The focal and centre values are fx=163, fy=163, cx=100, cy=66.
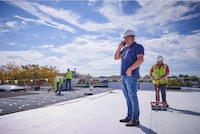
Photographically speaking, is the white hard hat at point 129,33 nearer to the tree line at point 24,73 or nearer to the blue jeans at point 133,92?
the blue jeans at point 133,92

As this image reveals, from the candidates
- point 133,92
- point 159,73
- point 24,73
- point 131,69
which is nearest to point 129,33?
point 131,69

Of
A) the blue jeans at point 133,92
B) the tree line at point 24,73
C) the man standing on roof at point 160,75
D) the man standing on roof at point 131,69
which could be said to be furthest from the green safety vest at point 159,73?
the tree line at point 24,73

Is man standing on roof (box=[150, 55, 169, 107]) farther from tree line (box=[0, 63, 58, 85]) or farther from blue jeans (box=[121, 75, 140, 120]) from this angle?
tree line (box=[0, 63, 58, 85])

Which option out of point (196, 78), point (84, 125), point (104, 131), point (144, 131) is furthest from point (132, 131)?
point (196, 78)

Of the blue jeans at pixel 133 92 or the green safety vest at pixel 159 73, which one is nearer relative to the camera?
the blue jeans at pixel 133 92

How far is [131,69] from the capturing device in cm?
264

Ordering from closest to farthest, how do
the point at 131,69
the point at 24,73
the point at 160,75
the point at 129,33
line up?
the point at 131,69 < the point at 129,33 < the point at 160,75 < the point at 24,73

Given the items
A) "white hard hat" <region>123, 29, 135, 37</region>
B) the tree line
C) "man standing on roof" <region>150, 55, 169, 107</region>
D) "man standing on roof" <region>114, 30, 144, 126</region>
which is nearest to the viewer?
"man standing on roof" <region>114, 30, 144, 126</region>

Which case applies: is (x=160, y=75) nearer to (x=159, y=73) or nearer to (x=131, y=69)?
(x=159, y=73)

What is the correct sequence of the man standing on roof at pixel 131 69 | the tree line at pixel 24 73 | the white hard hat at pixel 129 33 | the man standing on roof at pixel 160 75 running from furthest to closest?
the tree line at pixel 24 73
the man standing on roof at pixel 160 75
the white hard hat at pixel 129 33
the man standing on roof at pixel 131 69

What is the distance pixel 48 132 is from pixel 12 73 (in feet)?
110

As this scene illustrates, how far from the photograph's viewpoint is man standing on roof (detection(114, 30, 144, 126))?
267cm

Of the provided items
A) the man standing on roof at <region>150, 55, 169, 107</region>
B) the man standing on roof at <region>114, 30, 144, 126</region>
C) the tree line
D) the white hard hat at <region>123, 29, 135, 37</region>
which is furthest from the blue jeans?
the tree line

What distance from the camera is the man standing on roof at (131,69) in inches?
105
